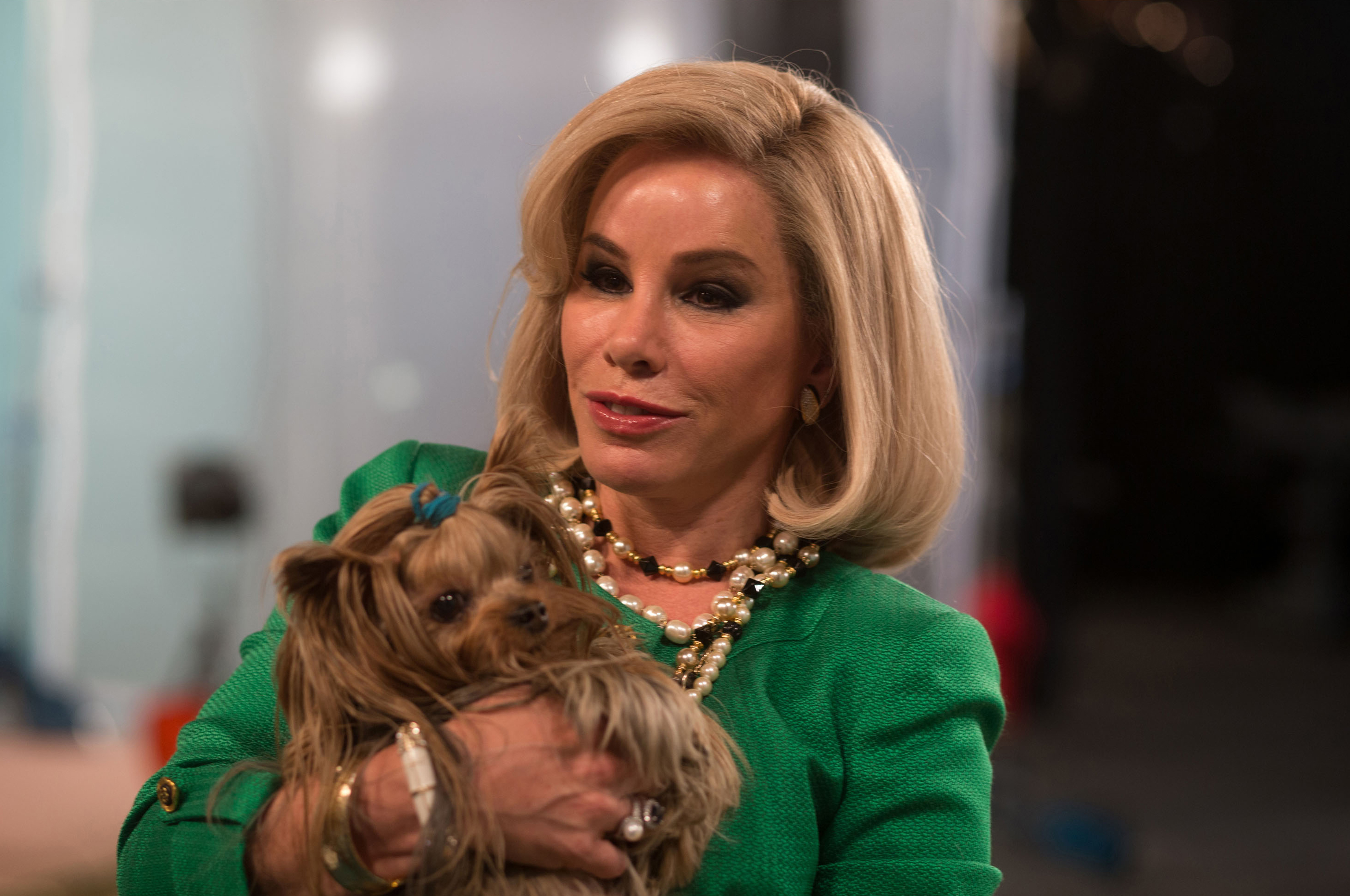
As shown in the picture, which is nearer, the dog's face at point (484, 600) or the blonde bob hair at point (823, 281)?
the dog's face at point (484, 600)

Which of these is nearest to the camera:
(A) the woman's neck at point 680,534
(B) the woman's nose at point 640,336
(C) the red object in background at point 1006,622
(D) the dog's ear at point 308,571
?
(D) the dog's ear at point 308,571

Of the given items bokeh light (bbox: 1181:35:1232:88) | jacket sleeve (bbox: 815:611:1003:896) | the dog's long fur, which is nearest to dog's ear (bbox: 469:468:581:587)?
the dog's long fur

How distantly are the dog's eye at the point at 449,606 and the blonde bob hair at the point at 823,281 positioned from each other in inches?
11.4

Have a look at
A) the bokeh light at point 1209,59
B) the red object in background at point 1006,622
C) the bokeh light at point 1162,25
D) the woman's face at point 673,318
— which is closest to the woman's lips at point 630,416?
the woman's face at point 673,318

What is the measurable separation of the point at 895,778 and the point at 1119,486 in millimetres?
9029

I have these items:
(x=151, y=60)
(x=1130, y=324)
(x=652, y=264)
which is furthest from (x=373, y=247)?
(x=1130, y=324)

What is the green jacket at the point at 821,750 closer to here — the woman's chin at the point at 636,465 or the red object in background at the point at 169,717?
the woman's chin at the point at 636,465

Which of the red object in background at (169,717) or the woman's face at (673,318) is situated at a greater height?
the woman's face at (673,318)

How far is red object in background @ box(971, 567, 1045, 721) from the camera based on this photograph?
5.37 m

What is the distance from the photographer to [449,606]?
3.70ft

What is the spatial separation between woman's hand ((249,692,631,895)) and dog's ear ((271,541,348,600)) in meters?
0.17

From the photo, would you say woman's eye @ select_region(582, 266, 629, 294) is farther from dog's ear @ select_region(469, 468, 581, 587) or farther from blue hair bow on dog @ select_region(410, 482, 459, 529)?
blue hair bow on dog @ select_region(410, 482, 459, 529)

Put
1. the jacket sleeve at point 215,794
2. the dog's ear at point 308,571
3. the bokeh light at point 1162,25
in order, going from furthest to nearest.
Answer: the bokeh light at point 1162,25 → the jacket sleeve at point 215,794 → the dog's ear at point 308,571

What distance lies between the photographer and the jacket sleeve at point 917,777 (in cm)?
135
